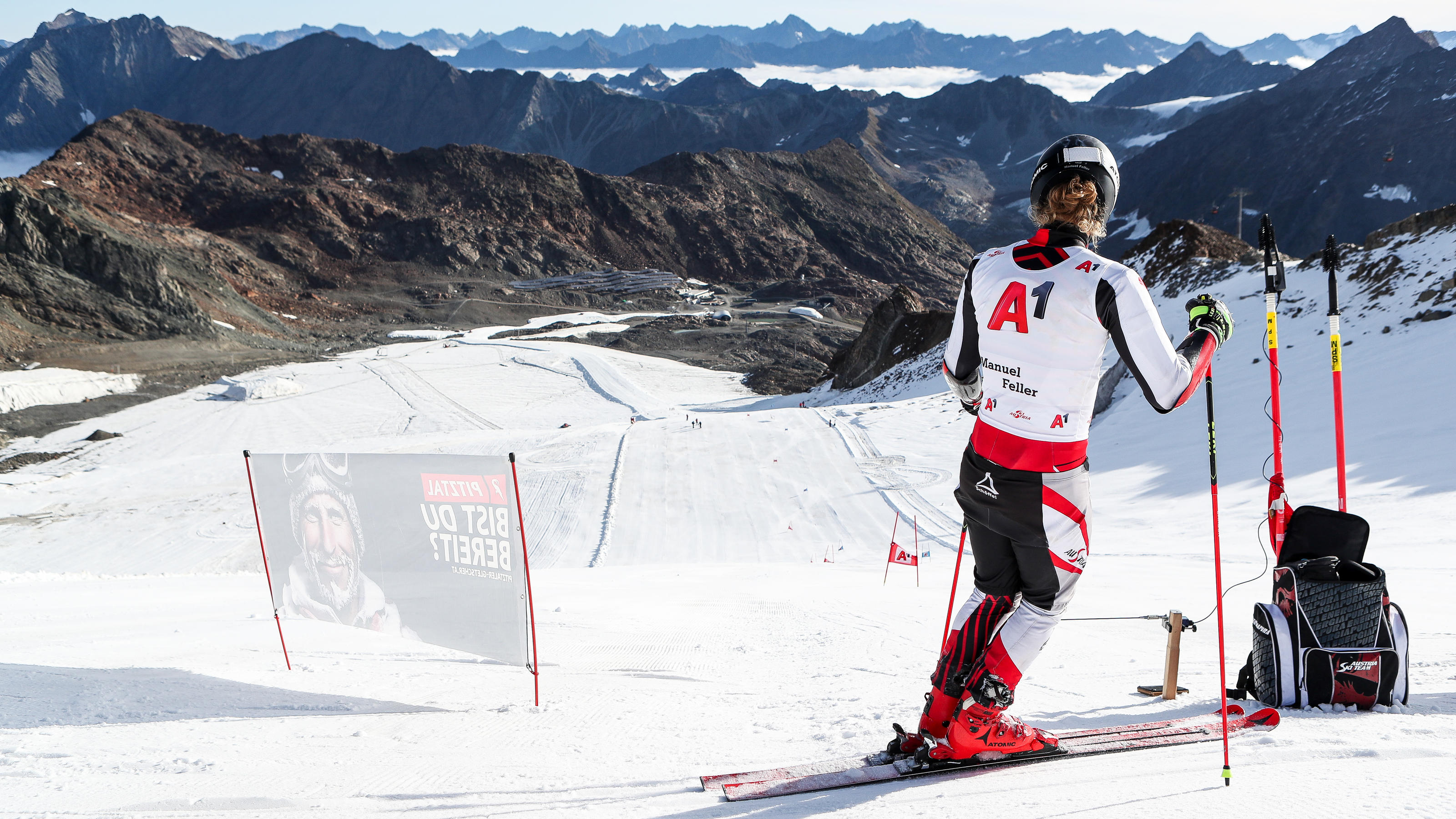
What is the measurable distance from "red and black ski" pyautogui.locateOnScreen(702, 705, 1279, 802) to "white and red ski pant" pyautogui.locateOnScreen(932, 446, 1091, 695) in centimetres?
33

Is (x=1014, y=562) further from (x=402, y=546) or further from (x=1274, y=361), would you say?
(x=402, y=546)

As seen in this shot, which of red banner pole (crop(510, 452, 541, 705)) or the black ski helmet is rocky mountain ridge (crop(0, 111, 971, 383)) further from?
the black ski helmet

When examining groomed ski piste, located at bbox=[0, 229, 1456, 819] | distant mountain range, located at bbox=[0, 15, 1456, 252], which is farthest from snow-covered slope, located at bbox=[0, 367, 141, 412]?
distant mountain range, located at bbox=[0, 15, 1456, 252]

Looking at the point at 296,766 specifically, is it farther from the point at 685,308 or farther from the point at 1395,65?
the point at 1395,65

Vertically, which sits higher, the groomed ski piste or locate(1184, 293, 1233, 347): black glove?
locate(1184, 293, 1233, 347): black glove

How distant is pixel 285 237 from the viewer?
70.2 metres

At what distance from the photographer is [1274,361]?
12.6ft

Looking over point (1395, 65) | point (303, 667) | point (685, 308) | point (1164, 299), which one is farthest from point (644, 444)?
point (1395, 65)

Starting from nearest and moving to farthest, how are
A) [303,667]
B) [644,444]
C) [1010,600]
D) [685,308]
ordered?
[1010,600] < [303,667] < [644,444] < [685,308]

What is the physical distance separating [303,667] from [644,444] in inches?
678

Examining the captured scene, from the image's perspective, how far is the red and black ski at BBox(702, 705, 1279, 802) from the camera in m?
2.88

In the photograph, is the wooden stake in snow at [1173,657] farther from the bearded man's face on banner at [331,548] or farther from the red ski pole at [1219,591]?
the bearded man's face on banner at [331,548]

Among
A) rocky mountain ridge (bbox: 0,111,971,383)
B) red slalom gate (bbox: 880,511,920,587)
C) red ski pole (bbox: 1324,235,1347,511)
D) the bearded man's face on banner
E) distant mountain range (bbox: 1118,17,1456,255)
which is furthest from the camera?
distant mountain range (bbox: 1118,17,1456,255)

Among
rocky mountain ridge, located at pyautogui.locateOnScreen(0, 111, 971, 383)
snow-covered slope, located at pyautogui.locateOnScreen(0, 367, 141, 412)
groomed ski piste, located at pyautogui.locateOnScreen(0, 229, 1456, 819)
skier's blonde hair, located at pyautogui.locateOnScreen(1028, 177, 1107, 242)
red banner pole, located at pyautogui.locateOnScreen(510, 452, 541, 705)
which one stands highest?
rocky mountain ridge, located at pyautogui.locateOnScreen(0, 111, 971, 383)
